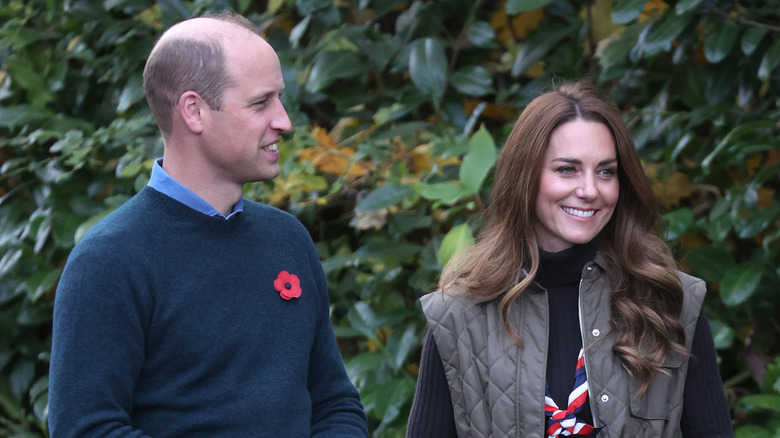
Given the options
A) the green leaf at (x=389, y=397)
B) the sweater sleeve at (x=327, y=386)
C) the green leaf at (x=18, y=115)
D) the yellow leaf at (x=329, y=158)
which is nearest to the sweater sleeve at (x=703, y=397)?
the sweater sleeve at (x=327, y=386)

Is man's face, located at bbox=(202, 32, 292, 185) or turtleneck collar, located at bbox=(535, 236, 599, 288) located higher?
man's face, located at bbox=(202, 32, 292, 185)

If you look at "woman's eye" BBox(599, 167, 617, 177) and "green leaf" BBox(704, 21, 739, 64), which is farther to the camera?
"green leaf" BBox(704, 21, 739, 64)

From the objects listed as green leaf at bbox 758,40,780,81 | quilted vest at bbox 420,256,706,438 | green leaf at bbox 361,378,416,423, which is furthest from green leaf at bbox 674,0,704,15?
green leaf at bbox 361,378,416,423

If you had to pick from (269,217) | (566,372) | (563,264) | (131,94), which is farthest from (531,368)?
(131,94)

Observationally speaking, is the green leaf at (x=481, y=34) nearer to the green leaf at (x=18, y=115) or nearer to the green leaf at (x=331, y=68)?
the green leaf at (x=331, y=68)

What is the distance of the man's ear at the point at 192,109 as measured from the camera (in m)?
1.70

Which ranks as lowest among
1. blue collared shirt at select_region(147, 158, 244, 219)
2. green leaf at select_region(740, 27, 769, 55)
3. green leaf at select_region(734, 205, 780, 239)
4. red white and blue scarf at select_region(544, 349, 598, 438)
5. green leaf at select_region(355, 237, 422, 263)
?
green leaf at select_region(355, 237, 422, 263)

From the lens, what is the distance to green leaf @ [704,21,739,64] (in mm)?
3004

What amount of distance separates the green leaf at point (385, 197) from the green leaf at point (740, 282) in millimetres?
980

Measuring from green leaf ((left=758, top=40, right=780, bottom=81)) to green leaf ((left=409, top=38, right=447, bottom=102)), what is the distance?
1.03 meters

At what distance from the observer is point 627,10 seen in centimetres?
305

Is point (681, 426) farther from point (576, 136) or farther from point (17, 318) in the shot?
point (17, 318)

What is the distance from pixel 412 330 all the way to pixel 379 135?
79 cm

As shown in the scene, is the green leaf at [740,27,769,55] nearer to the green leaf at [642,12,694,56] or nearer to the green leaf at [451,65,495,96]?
the green leaf at [642,12,694,56]
